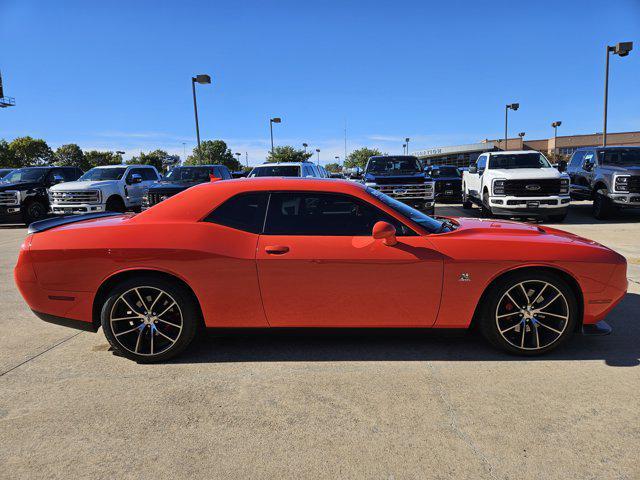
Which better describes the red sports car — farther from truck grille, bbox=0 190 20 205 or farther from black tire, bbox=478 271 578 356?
truck grille, bbox=0 190 20 205

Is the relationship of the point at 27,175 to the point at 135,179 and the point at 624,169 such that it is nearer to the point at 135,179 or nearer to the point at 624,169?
the point at 135,179

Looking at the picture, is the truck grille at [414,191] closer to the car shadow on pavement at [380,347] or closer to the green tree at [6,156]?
the car shadow on pavement at [380,347]

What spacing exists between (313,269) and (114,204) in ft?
42.5

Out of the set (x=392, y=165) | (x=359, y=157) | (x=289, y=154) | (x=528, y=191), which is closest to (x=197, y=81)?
(x=392, y=165)

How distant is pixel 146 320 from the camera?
349 cm

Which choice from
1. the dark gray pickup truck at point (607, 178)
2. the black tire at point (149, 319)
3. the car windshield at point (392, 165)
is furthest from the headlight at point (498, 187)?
the black tire at point (149, 319)

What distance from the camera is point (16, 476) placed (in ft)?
7.27

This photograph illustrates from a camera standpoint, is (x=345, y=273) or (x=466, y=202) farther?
(x=466, y=202)

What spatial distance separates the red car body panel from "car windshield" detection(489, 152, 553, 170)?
33.7ft

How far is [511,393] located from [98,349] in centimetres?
345

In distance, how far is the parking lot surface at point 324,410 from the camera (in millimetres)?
2271

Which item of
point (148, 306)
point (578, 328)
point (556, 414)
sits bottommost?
point (556, 414)

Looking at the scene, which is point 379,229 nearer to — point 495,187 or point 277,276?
point 277,276

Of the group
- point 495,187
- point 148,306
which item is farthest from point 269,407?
point 495,187
